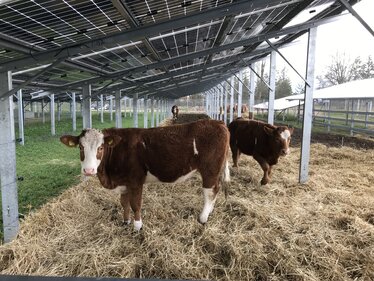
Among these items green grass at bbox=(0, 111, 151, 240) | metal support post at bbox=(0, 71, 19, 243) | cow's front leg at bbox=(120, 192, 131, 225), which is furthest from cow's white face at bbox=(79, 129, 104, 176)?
green grass at bbox=(0, 111, 151, 240)

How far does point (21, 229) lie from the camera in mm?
3975

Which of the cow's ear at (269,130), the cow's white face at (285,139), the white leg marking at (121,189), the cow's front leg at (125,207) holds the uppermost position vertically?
the cow's ear at (269,130)

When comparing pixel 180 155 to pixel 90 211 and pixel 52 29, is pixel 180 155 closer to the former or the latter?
pixel 90 211

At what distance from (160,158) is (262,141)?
2952 mm

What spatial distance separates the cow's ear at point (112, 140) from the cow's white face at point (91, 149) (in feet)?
0.32

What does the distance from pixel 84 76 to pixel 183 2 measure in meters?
4.17

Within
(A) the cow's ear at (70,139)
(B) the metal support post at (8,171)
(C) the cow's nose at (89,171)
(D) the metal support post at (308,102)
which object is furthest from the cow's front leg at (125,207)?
(D) the metal support post at (308,102)

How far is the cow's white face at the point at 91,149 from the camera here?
3.48m

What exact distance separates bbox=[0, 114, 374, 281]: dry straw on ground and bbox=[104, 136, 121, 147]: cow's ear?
1.14 m

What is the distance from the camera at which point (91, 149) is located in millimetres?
3574

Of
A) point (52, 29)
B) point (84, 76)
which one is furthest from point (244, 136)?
point (52, 29)

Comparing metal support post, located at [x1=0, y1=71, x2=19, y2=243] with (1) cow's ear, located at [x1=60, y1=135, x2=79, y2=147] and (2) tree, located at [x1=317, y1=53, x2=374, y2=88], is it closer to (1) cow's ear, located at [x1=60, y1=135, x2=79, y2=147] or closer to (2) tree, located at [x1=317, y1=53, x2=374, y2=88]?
(1) cow's ear, located at [x1=60, y1=135, x2=79, y2=147]

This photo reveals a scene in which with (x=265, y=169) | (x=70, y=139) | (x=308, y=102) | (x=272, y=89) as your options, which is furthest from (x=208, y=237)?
(x=272, y=89)

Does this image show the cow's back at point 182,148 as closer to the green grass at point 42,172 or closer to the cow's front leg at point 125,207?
the cow's front leg at point 125,207
